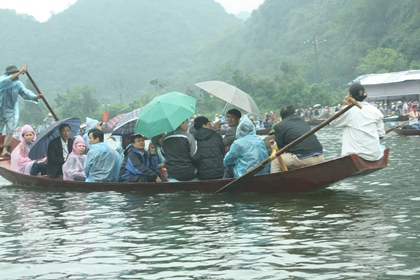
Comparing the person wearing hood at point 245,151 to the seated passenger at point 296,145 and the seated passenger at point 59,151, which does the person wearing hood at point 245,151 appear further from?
the seated passenger at point 59,151

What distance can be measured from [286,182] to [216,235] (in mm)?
2872

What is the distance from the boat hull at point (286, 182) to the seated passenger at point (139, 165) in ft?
0.59

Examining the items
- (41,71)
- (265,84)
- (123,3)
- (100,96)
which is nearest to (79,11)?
(123,3)

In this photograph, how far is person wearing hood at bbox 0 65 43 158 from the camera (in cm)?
1431

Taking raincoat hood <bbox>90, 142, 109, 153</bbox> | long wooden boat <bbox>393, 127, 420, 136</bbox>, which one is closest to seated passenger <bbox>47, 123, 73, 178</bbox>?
raincoat hood <bbox>90, 142, 109, 153</bbox>

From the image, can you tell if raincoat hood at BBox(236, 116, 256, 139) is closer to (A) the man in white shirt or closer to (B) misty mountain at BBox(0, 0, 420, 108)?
(A) the man in white shirt

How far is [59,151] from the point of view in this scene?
12625 mm

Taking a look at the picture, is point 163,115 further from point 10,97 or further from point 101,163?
point 10,97

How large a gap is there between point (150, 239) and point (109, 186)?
13.1ft

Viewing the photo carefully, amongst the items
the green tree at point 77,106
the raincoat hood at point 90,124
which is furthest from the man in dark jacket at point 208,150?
the green tree at point 77,106

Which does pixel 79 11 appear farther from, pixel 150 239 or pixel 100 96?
pixel 150 239

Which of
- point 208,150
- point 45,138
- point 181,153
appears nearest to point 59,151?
point 45,138

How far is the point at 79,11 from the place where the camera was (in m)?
171

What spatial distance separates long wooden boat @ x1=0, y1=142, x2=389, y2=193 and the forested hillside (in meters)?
49.8
